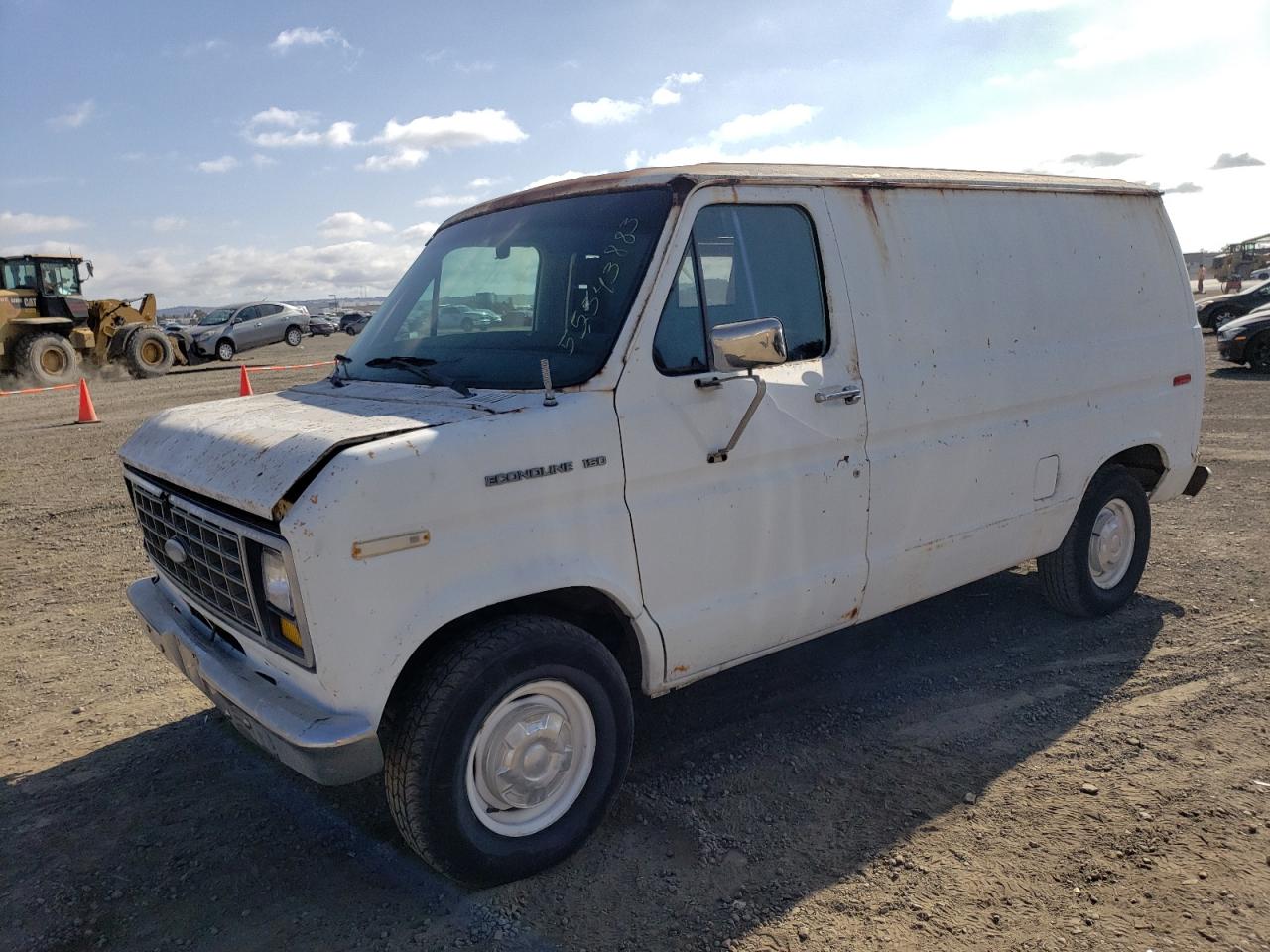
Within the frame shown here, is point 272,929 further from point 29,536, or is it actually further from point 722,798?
point 29,536

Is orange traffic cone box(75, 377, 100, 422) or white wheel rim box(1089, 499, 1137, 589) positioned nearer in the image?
white wheel rim box(1089, 499, 1137, 589)

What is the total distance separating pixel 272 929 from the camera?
9.61 ft

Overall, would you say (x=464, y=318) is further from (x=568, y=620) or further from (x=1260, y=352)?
(x=1260, y=352)

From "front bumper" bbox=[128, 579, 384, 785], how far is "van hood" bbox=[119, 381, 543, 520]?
1.94 ft

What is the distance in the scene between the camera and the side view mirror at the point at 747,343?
2.97 metres

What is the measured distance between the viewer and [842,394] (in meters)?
3.62

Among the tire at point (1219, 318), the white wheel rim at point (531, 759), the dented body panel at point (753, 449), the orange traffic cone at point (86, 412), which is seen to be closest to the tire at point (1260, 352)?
the tire at point (1219, 318)

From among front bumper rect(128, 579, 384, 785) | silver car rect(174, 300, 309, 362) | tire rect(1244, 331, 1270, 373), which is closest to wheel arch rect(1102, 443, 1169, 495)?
front bumper rect(128, 579, 384, 785)

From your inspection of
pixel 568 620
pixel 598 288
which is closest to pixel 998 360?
pixel 598 288

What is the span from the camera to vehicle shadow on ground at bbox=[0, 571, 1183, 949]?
295 centimetres

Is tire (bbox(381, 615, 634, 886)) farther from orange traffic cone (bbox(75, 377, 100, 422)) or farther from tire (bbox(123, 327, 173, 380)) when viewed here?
tire (bbox(123, 327, 173, 380))

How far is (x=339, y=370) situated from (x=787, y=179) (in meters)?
2.03

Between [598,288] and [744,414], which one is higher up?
[598,288]

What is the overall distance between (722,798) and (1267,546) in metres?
4.83
